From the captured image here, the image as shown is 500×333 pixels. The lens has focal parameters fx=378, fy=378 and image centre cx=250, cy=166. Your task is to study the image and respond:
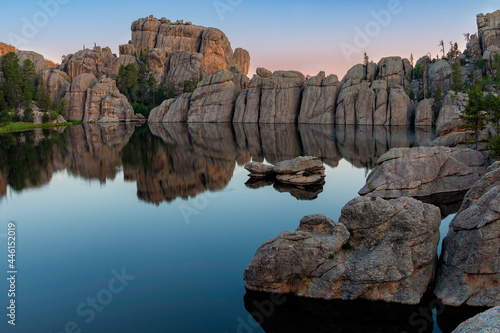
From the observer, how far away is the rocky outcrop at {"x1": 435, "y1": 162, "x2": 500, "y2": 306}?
46.8 feet

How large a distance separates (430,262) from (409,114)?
300 ft

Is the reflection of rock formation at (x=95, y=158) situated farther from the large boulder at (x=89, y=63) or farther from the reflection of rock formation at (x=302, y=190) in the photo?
the large boulder at (x=89, y=63)

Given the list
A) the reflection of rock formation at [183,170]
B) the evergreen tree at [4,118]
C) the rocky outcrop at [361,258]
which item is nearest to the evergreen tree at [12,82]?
the evergreen tree at [4,118]

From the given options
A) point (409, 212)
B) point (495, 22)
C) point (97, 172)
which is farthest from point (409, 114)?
point (409, 212)

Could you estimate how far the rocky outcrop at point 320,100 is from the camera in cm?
11038

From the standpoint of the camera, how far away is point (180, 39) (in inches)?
7485

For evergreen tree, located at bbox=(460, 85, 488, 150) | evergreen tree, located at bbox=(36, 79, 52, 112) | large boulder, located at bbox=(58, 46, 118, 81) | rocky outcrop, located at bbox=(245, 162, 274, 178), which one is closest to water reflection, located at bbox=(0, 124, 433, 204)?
rocky outcrop, located at bbox=(245, 162, 274, 178)

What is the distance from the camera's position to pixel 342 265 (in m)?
15.2

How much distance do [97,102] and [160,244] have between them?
411 ft

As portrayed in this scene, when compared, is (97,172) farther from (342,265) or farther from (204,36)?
(204,36)

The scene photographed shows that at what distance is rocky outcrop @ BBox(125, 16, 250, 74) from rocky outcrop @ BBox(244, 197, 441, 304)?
588ft

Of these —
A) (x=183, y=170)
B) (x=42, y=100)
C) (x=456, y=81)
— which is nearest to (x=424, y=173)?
(x=183, y=170)

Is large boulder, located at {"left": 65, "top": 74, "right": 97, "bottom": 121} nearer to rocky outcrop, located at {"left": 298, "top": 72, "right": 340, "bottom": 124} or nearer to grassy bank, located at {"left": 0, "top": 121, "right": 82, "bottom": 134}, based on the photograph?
grassy bank, located at {"left": 0, "top": 121, "right": 82, "bottom": 134}

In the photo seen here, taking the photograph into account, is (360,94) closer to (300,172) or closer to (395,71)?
(395,71)
